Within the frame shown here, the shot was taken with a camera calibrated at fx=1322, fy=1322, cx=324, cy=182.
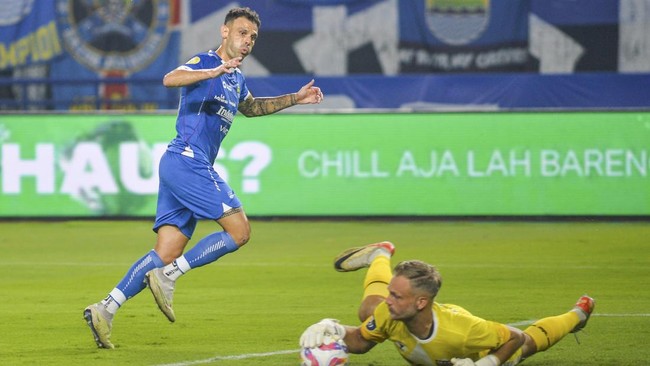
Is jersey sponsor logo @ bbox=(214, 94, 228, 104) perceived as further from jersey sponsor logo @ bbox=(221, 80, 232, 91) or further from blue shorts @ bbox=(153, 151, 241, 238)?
blue shorts @ bbox=(153, 151, 241, 238)

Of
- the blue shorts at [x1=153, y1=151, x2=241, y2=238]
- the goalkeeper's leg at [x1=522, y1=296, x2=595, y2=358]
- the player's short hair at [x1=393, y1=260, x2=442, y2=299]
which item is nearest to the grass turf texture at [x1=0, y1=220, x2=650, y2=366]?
the goalkeeper's leg at [x1=522, y1=296, x2=595, y2=358]

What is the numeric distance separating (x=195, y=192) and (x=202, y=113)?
55 centimetres

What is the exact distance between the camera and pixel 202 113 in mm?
8727

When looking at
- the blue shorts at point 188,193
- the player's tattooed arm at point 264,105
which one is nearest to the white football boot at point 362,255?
the blue shorts at point 188,193

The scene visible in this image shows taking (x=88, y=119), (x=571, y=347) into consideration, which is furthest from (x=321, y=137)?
(x=571, y=347)

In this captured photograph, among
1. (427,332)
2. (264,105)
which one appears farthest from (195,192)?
(427,332)

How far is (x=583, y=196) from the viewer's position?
17.4m

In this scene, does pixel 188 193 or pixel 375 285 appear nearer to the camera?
pixel 375 285

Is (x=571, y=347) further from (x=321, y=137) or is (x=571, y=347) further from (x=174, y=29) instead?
(x=174, y=29)

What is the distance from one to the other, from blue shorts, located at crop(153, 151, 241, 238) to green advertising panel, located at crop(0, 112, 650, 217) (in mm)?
8749

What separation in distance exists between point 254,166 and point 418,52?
812 centimetres

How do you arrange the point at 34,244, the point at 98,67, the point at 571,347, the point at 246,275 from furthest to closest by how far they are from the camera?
the point at 98,67
the point at 34,244
the point at 246,275
the point at 571,347

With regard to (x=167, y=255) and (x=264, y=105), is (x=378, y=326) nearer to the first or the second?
(x=167, y=255)

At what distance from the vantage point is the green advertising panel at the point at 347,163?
57.1 ft
